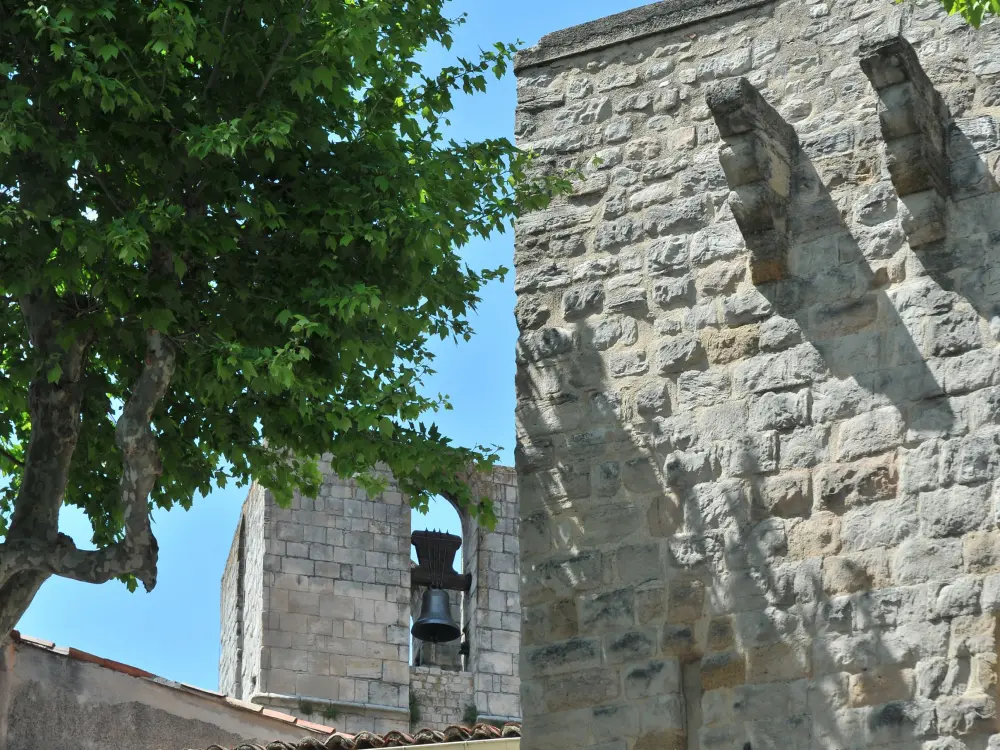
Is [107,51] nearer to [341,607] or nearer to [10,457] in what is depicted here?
[10,457]

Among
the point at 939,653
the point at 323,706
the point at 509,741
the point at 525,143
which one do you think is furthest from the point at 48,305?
the point at 323,706

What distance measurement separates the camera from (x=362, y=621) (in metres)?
15.4

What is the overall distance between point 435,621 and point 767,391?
30.0 ft

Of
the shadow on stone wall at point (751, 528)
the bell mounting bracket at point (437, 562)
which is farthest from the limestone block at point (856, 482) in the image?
the bell mounting bracket at point (437, 562)

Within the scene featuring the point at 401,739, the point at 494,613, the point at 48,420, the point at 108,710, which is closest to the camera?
the point at 48,420

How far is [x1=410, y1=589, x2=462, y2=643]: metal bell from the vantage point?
1558cm

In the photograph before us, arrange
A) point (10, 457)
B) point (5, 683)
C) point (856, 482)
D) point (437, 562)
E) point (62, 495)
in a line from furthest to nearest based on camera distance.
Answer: point (437, 562) → point (5, 683) → point (10, 457) → point (62, 495) → point (856, 482)

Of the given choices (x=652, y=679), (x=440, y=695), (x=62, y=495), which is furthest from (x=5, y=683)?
(x=652, y=679)

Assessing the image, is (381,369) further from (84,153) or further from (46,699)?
(46,699)

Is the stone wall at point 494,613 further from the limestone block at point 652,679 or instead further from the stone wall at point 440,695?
the limestone block at point 652,679

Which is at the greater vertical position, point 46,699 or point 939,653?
point 46,699

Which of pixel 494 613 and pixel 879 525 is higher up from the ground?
pixel 494 613

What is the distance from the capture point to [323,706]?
48.5ft

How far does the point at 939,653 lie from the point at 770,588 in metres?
0.74
